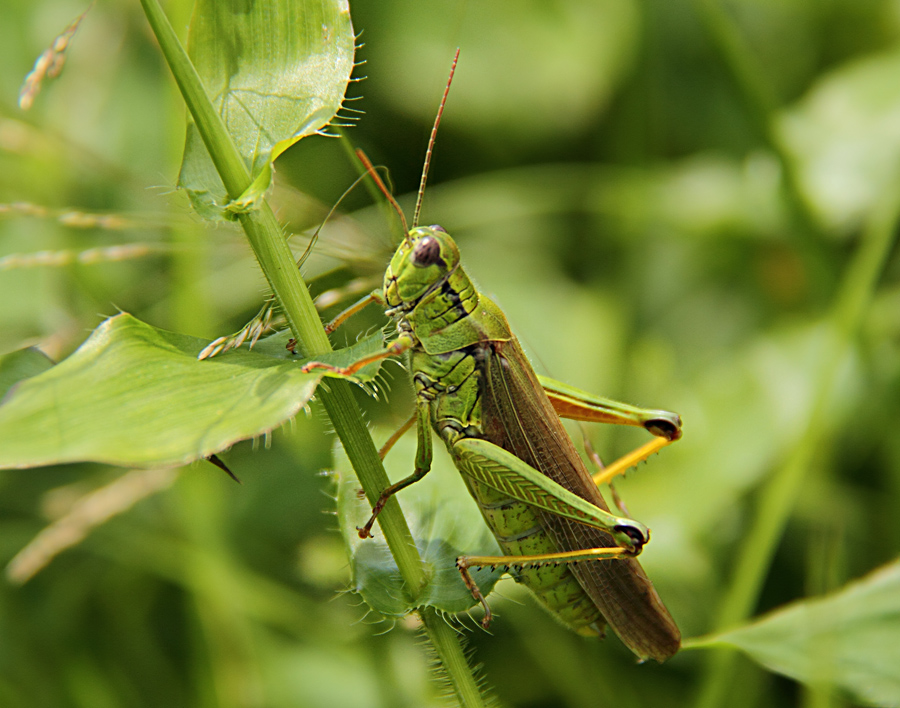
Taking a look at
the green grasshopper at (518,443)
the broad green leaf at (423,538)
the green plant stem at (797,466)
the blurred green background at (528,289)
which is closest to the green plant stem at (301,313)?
the broad green leaf at (423,538)

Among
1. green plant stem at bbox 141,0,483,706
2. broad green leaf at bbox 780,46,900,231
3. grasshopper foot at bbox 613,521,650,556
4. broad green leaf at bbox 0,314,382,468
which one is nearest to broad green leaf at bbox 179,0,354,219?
green plant stem at bbox 141,0,483,706

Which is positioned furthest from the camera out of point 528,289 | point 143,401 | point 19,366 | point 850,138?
point 528,289

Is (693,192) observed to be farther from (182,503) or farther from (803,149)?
(182,503)

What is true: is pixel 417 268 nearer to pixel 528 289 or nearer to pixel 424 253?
pixel 424 253

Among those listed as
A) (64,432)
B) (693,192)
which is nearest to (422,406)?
(64,432)

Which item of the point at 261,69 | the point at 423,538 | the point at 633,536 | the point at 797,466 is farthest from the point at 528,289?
the point at 261,69

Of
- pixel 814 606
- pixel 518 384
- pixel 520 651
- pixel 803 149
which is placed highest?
pixel 803 149
